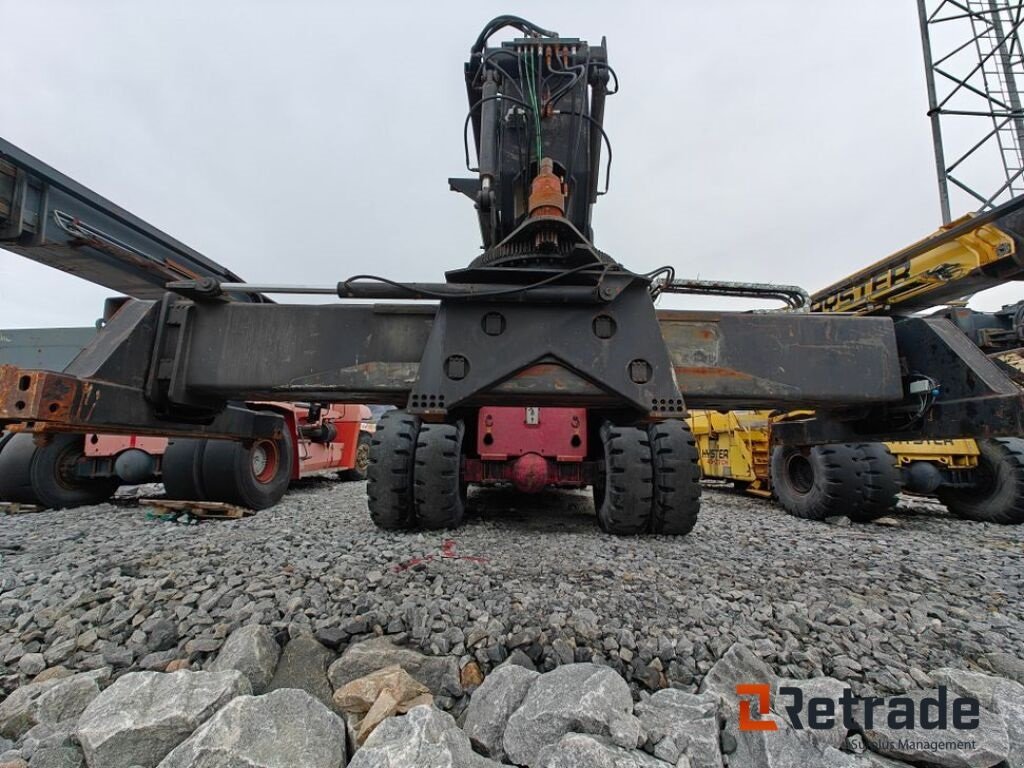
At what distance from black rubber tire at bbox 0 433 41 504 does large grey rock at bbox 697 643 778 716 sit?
6.79m

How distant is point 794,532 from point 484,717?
3810 millimetres

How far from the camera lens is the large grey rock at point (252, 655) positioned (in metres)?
1.26

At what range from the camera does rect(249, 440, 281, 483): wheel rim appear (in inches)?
225

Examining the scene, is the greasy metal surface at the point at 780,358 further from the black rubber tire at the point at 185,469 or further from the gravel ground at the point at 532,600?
the black rubber tire at the point at 185,469

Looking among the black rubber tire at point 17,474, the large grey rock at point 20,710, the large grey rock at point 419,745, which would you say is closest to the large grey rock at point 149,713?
the large grey rock at point 20,710

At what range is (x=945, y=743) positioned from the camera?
40.8 inches

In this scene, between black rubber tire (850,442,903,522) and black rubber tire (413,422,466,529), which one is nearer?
black rubber tire (413,422,466,529)

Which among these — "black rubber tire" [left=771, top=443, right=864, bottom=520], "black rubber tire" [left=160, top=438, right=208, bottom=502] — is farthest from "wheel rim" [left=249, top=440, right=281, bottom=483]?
"black rubber tire" [left=771, top=443, right=864, bottom=520]

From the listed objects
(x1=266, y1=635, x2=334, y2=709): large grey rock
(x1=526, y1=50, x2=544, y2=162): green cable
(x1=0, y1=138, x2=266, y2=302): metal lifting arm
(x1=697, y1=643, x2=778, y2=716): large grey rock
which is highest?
(x1=0, y1=138, x2=266, y2=302): metal lifting arm

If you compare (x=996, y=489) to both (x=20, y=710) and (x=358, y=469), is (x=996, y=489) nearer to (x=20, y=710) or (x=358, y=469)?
(x=20, y=710)

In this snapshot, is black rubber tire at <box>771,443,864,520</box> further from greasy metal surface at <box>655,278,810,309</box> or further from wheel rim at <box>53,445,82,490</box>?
wheel rim at <box>53,445,82,490</box>

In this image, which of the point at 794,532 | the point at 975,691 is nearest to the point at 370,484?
the point at 975,691

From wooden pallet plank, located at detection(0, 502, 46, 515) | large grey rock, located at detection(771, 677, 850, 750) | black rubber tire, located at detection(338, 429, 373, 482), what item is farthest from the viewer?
black rubber tire, located at detection(338, 429, 373, 482)

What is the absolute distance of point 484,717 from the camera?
3.67ft
